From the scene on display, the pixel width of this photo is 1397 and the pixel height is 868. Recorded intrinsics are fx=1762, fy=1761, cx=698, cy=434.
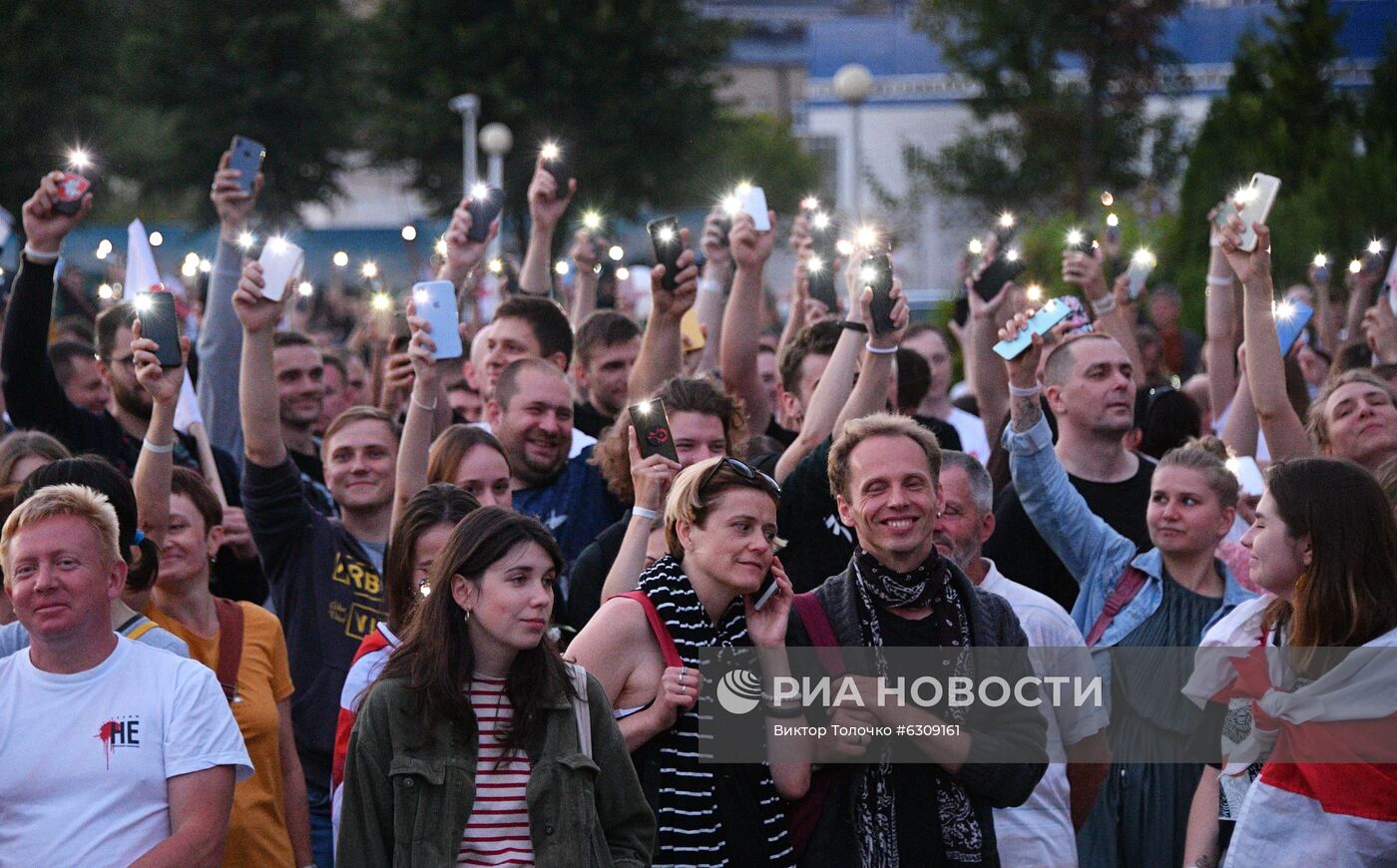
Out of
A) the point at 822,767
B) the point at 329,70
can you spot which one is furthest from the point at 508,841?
the point at 329,70

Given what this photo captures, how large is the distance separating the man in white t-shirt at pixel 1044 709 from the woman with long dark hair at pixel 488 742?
1.19 meters

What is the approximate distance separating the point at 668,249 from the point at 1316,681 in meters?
3.26

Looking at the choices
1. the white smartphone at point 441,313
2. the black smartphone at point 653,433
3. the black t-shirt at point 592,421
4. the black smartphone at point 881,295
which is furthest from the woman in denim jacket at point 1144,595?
the black t-shirt at point 592,421

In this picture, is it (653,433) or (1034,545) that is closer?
(653,433)

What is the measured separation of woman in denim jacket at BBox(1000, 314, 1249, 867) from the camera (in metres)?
5.18

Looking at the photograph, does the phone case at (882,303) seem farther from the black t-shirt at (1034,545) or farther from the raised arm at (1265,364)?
the raised arm at (1265,364)

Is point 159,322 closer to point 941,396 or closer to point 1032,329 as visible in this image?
point 1032,329

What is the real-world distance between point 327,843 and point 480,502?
1103mm

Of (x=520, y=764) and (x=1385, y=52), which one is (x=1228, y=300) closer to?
(x=520, y=764)

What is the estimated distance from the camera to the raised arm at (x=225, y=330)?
6.78m

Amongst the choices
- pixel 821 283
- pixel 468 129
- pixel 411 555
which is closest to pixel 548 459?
pixel 411 555

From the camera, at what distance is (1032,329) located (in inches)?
221

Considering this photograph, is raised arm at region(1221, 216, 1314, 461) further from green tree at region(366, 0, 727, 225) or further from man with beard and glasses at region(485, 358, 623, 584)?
green tree at region(366, 0, 727, 225)

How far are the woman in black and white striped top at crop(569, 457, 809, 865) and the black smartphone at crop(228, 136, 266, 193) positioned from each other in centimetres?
319
